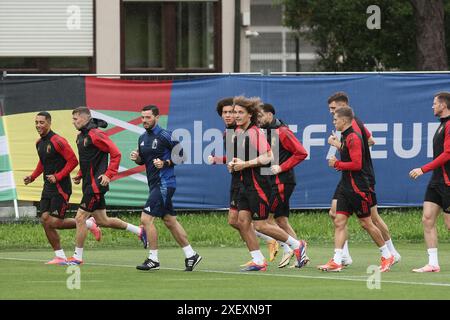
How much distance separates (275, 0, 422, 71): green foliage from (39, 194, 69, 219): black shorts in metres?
21.3

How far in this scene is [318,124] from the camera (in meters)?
23.1

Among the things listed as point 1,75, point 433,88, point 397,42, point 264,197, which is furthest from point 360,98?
point 397,42

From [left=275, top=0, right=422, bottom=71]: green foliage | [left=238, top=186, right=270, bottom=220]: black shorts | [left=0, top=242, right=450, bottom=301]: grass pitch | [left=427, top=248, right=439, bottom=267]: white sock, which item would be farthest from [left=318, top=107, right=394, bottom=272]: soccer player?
[left=275, top=0, right=422, bottom=71]: green foliage

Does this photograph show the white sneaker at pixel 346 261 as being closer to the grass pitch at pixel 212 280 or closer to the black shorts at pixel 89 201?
the grass pitch at pixel 212 280

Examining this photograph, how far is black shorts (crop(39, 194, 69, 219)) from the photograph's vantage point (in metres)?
17.5

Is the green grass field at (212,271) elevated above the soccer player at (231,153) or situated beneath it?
situated beneath

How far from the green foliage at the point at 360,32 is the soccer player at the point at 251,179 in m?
22.0

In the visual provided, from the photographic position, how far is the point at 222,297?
13008 mm

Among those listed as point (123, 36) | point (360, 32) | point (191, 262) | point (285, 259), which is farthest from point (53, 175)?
point (360, 32)

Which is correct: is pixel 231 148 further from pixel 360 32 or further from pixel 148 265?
pixel 360 32

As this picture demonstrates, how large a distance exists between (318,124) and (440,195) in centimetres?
739

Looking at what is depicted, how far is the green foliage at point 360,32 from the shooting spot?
126 feet

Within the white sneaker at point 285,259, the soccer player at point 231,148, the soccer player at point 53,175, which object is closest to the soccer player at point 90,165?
the soccer player at point 53,175

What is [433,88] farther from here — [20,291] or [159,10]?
[20,291]
